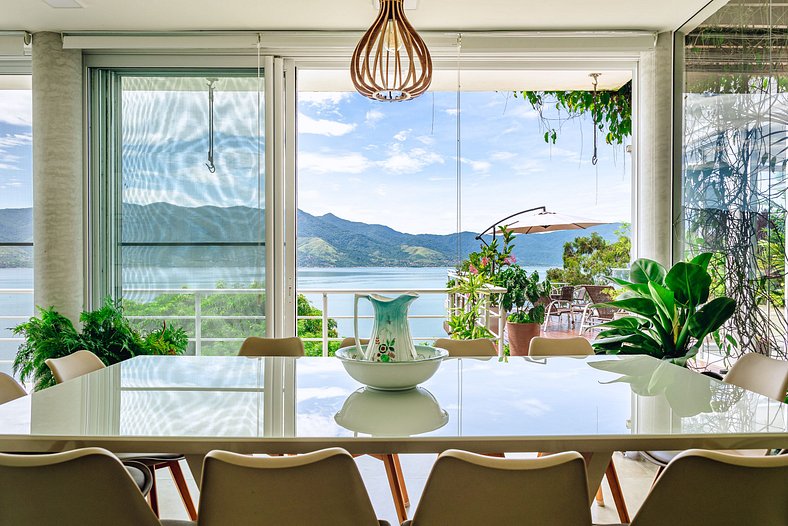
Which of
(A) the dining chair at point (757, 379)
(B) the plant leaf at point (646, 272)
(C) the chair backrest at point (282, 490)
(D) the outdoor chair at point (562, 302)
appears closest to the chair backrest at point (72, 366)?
(C) the chair backrest at point (282, 490)

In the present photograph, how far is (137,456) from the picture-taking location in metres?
2.19

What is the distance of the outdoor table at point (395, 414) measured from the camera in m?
1.42

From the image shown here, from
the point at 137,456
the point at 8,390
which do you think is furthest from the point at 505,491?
the point at 8,390

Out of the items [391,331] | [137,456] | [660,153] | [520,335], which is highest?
[660,153]

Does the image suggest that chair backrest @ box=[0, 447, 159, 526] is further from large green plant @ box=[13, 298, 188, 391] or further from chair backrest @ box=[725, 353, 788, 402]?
large green plant @ box=[13, 298, 188, 391]

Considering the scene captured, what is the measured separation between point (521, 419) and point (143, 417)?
1036 mm

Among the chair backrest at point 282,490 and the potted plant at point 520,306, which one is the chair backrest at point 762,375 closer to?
the chair backrest at point 282,490

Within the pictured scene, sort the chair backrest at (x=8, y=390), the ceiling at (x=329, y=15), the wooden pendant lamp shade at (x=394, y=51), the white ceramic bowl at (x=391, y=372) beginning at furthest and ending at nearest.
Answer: the ceiling at (x=329, y=15) < the wooden pendant lamp shade at (x=394, y=51) < the chair backrest at (x=8, y=390) < the white ceramic bowl at (x=391, y=372)

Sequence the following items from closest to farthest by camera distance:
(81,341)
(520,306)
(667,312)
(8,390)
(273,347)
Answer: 1. (8,390)
2. (273,347)
3. (667,312)
4. (81,341)
5. (520,306)

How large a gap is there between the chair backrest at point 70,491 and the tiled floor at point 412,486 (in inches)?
55.6

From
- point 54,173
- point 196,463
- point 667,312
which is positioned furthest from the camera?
point 54,173

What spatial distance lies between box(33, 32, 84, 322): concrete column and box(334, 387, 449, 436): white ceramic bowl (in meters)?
3.19

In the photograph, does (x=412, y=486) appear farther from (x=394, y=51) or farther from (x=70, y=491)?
(x=394, y=51)

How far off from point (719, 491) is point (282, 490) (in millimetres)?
960
